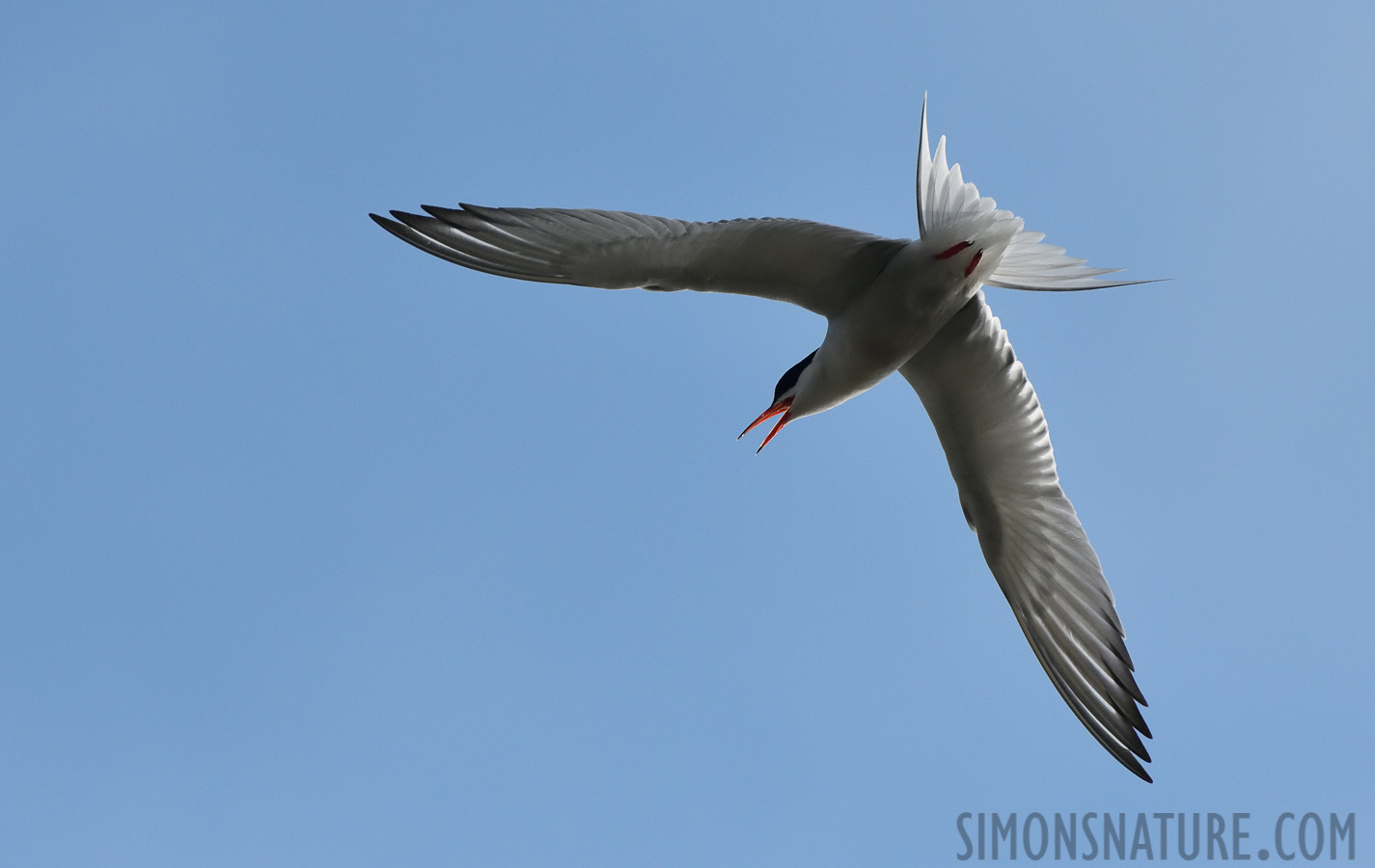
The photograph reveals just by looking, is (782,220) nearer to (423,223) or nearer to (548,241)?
(548,241)

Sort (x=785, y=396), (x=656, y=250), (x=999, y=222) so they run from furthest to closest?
(x=785, y=396), (x=656, y=250), (x=999, y=222)

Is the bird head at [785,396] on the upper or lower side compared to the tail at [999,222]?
lower

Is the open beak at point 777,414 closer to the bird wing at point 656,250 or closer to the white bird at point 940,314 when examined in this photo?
the white bird at point 940,314

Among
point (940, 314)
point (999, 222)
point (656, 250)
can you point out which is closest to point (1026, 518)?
point (940, 314)

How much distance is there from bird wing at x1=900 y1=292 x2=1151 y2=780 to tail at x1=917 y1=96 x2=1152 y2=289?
341 mm

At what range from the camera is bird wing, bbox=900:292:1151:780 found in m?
6.44

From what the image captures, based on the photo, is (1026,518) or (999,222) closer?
(999,222)

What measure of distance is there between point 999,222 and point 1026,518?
1.94 m

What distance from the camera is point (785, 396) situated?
674 cm

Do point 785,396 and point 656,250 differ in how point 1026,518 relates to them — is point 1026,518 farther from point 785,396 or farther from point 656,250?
point 656,250

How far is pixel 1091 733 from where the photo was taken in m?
6.28

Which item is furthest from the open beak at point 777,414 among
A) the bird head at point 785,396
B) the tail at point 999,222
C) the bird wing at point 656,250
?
the tail at point 999,222

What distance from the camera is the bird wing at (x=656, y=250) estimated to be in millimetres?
6020

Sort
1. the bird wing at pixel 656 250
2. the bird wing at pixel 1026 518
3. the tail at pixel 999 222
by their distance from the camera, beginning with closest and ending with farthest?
Result: 1. the tail at pixel 999 222
2. the bird wing at pixel 656 250
3. the bird wing at pixel 1026 518
